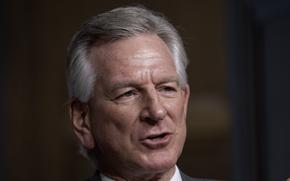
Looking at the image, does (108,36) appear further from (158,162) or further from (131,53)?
(158,162)

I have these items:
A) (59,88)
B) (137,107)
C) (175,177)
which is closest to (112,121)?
(137,107)

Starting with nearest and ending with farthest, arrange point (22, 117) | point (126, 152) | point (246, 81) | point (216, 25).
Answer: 1. point (126, 152)
2. point (246, 81)
3. point (216, 25)
4. point (22, 117)

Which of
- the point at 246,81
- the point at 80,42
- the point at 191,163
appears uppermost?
the point at 80,42

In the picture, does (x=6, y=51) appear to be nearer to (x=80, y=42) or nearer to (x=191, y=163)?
(x=191, y=163)

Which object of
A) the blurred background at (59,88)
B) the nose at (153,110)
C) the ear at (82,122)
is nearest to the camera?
the nose at (153,110)

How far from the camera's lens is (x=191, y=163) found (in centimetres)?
403

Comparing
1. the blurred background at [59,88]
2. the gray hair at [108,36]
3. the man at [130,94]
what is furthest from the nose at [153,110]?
the blurred background at [59,88]

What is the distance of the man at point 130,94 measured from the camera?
2.02 m

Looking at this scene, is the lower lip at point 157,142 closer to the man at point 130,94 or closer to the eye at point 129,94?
the man at point 130,94

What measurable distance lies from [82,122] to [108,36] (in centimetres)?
23

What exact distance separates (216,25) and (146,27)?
1.85 metres

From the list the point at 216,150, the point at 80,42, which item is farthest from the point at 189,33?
the point at 80,42

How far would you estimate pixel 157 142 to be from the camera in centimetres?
201

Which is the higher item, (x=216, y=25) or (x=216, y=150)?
(x=216, y=25)
